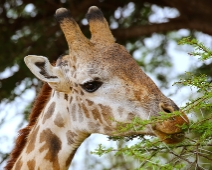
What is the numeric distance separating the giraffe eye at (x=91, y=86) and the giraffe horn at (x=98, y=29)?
1.61ft

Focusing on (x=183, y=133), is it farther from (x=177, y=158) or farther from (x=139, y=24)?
(x=139, y=24)

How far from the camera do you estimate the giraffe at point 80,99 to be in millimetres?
4578

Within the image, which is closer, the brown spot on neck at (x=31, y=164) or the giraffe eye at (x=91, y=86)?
the giraffe eye at (x=91, y=86)

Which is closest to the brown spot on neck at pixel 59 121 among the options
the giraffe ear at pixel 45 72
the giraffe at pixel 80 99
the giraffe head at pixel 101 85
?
the giraffe at pixel 80 99

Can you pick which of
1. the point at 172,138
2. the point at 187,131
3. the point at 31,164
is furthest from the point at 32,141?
the point at 187,131

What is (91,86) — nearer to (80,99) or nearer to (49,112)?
(80,99)

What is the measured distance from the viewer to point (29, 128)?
5.27 m

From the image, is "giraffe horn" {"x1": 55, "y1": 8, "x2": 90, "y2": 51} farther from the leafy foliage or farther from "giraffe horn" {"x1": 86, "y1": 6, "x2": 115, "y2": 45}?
the leafy foliage

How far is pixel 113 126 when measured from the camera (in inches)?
184

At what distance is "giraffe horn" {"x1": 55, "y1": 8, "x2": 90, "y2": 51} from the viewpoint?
5004 millimetres

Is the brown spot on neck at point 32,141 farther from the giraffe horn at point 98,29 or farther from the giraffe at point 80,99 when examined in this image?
the giraffe horn at point 98,29

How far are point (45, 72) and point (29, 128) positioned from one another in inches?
24.9

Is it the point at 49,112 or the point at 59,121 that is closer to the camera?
the point at 59,121

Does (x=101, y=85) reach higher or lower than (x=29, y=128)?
higher
